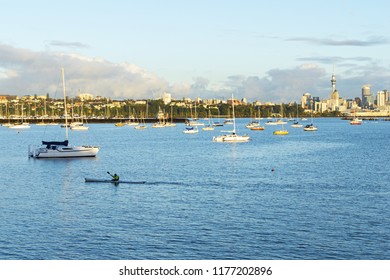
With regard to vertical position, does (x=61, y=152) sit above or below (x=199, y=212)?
above

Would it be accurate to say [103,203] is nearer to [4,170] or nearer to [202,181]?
[202,181]

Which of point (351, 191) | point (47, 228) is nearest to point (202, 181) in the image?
point (351, 191)

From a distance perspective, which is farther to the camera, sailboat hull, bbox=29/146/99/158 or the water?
sailboat hull, bbox=29/146/99/158

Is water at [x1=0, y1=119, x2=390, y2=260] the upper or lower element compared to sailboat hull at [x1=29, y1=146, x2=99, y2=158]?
lower

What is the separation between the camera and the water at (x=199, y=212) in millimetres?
39250

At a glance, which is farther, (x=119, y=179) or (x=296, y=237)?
(x=119, y=179)

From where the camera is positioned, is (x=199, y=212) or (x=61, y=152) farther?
(x=61, y=152)

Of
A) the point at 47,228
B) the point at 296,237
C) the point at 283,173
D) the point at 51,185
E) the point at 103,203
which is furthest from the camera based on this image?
the point at 283,173

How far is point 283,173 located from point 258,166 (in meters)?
10.1

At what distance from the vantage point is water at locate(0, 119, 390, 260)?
129ft

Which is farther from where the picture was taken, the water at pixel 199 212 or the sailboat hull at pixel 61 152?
the sailboat hull at pixel 61 152

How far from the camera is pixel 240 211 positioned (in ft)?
167

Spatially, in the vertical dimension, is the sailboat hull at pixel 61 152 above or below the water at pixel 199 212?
above

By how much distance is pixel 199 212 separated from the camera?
5050 cm
